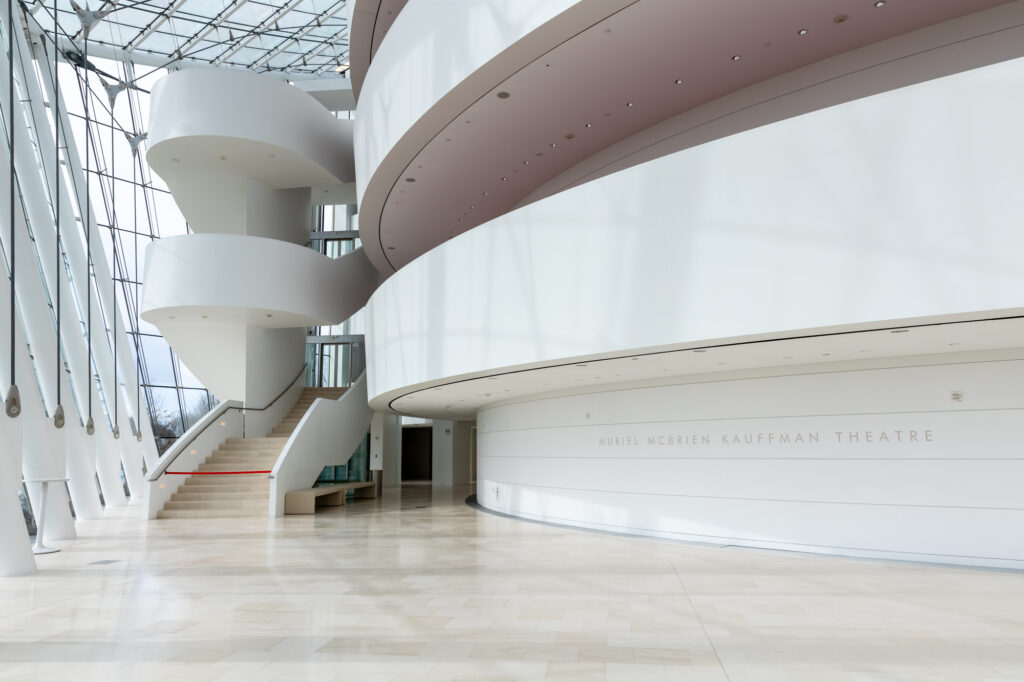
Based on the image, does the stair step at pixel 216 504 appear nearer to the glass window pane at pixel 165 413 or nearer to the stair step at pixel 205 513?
the stair step at pixel 205 513

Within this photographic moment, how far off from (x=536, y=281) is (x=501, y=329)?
1.17m

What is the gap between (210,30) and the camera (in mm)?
29141

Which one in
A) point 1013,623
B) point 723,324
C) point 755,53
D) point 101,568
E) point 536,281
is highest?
point 755,53

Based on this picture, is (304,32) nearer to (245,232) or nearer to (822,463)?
(245,232)

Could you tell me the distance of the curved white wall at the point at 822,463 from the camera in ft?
31.1

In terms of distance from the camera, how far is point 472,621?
23.1 ft

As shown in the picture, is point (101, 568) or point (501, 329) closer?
point (101, 568)

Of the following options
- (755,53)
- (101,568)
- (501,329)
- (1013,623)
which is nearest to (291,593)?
(101,568)

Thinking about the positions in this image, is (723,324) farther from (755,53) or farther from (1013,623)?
(755,53)

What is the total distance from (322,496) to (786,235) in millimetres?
17280

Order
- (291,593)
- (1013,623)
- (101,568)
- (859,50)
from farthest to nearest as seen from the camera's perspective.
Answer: (859,50) → (101,568) → (291,593) → (1013,623)

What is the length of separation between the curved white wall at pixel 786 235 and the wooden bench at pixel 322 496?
907 cm

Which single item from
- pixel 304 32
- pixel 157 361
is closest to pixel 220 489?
pixel 157 361

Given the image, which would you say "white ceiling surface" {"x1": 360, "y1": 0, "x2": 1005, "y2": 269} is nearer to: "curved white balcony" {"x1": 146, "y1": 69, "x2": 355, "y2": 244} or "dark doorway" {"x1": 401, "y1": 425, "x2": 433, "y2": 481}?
"curved white balcony" {"x1": 146, "y1": 69, "x2": 355, "y2": 244}
